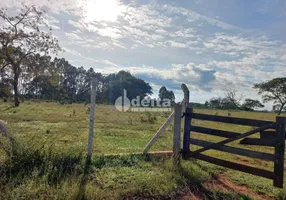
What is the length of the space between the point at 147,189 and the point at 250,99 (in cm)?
6449

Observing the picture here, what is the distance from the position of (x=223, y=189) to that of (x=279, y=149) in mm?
1270

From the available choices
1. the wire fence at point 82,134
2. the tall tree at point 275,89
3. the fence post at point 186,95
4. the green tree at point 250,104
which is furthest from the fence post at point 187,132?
the green tree at point 250,104

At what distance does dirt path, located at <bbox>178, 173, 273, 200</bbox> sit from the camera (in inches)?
136

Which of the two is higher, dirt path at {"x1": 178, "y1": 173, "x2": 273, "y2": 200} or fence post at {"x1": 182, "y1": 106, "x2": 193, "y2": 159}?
fence post at {"x1": 182, "y1": 106, "x2": 193, "y2": 159}

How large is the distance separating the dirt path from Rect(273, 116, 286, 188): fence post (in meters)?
0.47

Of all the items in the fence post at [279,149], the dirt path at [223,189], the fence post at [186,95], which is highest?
the fence post at [186,95]

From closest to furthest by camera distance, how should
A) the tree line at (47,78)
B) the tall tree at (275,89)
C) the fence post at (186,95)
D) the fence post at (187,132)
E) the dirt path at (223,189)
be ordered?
the dirt path at (223,189)
the fence post at (187,132)
the fence post at (186,95)
the tree line at (47,78)
the tall tree at (275,89)

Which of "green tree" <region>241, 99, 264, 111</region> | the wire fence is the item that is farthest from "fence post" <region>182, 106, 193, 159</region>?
"green tree" <region>241, 99, 264, 111</region>

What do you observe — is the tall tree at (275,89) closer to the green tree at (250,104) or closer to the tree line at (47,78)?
the tree line at (47,78)

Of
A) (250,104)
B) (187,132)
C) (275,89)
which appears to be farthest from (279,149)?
(250,104)

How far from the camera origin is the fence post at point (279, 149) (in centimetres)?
351

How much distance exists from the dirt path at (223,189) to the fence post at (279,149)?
1.53 feet

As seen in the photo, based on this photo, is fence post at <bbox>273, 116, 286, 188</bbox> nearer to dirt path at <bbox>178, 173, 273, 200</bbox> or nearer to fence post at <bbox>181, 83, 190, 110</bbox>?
dirt path at <bbox>178, 173, 273, 200</bbox>

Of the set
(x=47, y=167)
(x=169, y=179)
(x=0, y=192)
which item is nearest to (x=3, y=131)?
(x=47, y=167)
